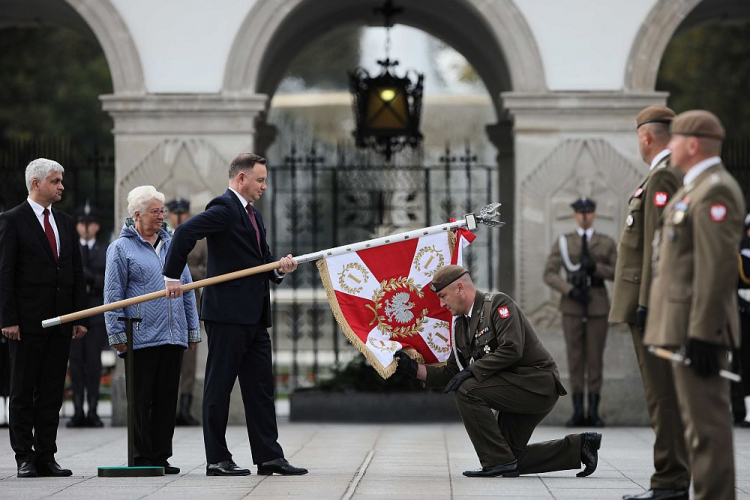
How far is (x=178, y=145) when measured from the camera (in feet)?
39.5

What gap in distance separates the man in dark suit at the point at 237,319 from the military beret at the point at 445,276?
0.83 m

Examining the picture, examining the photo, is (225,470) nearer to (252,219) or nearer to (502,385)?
(252,219)

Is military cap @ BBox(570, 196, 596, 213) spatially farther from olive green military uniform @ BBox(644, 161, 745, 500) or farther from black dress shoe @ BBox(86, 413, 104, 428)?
olive green military uniform @ BBox(644, 161, 745, 500)

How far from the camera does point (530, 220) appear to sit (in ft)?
39.4

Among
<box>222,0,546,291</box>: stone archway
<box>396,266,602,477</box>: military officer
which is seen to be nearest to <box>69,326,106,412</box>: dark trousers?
<box>222,0,546,291</box>: stone archway

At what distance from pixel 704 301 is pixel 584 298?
6.28 meters

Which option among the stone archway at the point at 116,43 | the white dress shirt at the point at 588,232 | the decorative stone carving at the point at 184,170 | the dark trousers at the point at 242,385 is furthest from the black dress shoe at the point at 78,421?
the white dress shirt at the point at 588,232

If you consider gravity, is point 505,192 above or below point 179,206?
above

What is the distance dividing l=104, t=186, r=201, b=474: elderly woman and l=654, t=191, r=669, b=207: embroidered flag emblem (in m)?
3.04

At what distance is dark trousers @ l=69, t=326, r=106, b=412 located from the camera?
12.1 meters

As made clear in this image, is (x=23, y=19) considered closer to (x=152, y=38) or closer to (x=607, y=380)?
(x=152, y=38)

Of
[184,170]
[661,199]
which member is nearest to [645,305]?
[661,199]

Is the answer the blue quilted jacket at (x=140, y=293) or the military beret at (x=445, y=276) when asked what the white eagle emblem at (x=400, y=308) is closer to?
the military beret at (x=445, y=276)

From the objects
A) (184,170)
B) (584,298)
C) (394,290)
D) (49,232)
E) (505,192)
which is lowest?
(584,298)
